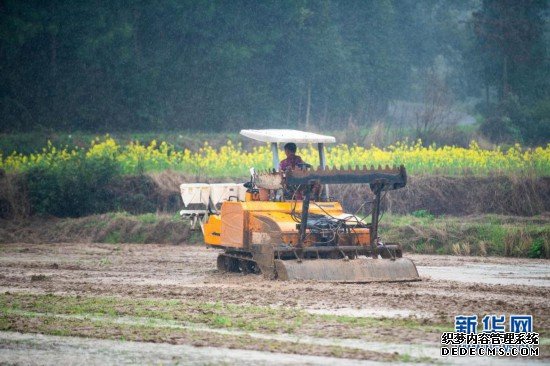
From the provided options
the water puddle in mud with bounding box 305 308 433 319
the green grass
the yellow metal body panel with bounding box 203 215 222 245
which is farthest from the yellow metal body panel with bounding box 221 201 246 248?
the green grass

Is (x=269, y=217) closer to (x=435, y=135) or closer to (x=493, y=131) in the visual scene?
(x=435, y=135)

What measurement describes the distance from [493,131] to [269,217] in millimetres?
31020

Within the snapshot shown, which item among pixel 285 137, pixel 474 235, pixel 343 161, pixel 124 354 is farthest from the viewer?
pixel 343 161

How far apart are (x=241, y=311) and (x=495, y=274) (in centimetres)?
724

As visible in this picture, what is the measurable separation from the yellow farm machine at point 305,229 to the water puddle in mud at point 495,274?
4.75ft

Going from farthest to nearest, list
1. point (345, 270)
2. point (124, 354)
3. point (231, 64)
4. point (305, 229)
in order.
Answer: point (231, 64)
point (305, 229)
point (345, 270)
point (124, 354)

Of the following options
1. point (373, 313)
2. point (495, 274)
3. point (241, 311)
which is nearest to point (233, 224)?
point (241, 311)

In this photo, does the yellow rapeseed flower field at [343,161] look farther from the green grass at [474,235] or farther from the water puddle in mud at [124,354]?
the water puddle in mud at [124,354]

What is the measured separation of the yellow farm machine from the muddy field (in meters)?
0.36

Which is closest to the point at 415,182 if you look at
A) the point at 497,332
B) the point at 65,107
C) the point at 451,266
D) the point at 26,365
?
the point at 451,266

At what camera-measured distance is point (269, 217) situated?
Answer: 17828 mm

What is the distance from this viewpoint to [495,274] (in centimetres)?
1953

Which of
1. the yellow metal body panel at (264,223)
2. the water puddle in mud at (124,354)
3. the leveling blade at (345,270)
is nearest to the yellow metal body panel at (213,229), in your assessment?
the yellow metal body panel at (264,223)

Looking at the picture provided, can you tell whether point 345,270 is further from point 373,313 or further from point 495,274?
point 495,274
